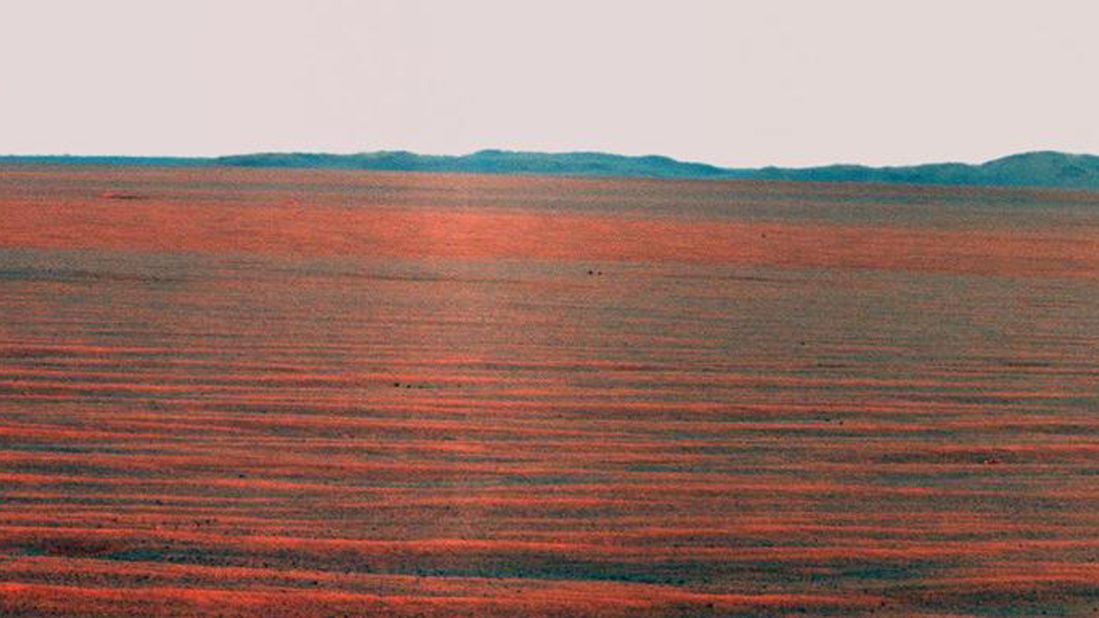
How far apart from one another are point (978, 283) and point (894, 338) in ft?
21.9

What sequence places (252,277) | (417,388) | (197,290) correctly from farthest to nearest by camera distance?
(252,277) < (197,290) < (417,388)

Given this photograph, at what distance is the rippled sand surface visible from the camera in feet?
19.0

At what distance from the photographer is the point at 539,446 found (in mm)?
8266

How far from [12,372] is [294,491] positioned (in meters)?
3.93

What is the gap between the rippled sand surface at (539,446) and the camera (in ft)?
19.0

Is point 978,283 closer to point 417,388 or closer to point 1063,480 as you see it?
point 417,388

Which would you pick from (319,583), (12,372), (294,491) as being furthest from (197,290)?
(319,583)

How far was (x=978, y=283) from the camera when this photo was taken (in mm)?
19641

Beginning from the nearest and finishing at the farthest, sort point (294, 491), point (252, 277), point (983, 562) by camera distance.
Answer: point (983, 562), point (294, 491), point (252, 277)

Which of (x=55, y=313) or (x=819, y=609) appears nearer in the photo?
(x=819, y=609)

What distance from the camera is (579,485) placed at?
24.1ft

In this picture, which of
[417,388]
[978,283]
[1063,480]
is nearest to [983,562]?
[1063,480]

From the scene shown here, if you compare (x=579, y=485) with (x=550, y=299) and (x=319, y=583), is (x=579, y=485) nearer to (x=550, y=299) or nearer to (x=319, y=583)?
(x=319, y=583)

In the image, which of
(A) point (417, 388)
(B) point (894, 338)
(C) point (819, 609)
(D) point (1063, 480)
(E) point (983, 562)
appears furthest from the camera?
(B) point (894, 338)
